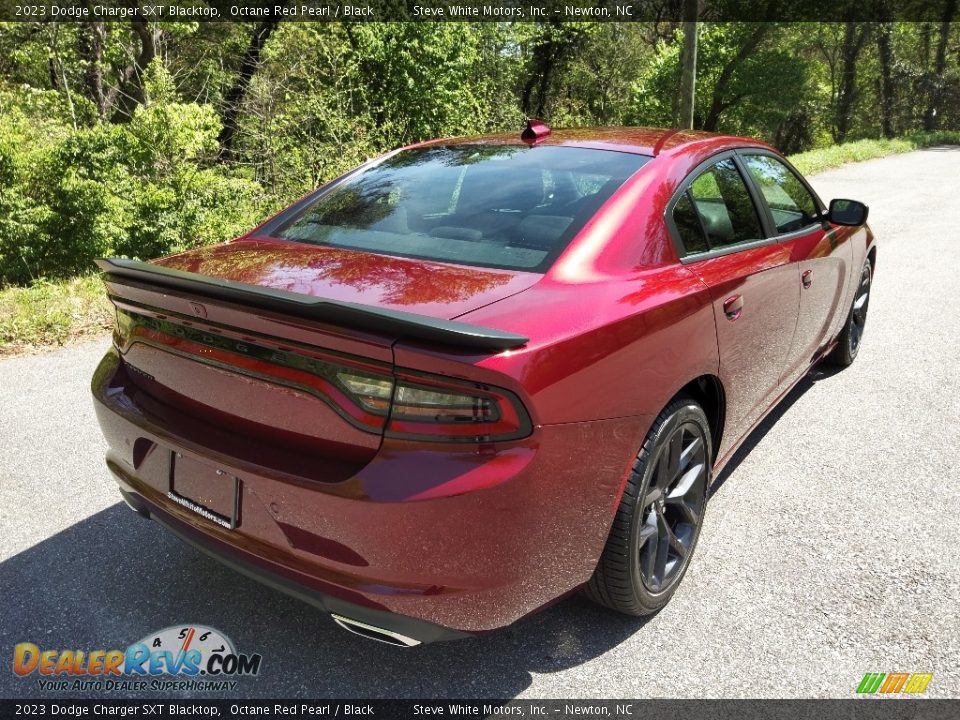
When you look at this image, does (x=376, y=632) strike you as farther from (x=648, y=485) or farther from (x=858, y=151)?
(x=858, y=151)

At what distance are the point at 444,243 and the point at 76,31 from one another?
23097 mm

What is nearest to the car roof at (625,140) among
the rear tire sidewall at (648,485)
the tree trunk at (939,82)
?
the rear tire sidewall at (648,485)

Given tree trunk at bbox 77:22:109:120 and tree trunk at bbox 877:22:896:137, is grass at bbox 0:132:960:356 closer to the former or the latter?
tree trunk at bbox 77:22:109:120

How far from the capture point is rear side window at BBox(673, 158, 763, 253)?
265 centimetres

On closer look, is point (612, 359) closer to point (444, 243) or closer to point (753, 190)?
point (444, 243)

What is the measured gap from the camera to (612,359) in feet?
6.61

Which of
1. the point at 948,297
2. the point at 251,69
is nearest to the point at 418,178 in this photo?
the point at 948,297

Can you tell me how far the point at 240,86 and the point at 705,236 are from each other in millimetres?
18338

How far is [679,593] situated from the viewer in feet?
8.50

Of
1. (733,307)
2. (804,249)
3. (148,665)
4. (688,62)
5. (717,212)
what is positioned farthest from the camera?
(688,62)

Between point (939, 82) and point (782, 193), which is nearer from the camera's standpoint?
point (782, 193)

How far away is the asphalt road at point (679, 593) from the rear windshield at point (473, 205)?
119 centimetres

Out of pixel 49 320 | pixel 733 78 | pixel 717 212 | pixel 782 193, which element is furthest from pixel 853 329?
pixel 733 78

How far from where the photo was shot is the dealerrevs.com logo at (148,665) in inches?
85.4
